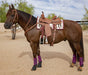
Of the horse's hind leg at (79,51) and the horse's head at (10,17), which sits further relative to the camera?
the horse's hind leg at (79,51)

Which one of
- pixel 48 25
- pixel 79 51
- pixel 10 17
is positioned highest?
pixel 10 17

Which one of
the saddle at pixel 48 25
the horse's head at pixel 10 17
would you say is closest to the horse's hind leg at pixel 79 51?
the saddle at pixel 48 25

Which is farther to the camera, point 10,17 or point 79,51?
point 79,51

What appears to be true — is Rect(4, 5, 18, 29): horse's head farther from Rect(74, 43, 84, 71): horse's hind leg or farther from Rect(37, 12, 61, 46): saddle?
Rect(74, 43, 84, 71): horse's hind leg

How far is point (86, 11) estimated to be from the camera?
10852 millimetres

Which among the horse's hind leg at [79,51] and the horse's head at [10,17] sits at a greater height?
the horse's head at [10,17]

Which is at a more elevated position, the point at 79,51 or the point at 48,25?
the point at 48,25

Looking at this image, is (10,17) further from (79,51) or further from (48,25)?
(79,51)

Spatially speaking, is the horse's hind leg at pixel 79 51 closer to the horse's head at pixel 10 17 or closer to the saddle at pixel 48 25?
the saddle at pixel 48 25

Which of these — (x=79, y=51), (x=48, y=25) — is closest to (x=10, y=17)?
(x=48, y=25)

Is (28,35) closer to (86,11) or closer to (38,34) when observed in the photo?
(38,34)

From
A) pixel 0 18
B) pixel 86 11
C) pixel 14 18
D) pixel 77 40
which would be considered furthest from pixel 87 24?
pixel 0 18

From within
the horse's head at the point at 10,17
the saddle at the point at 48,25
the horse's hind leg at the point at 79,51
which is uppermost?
the horse's head at the point at 10,17

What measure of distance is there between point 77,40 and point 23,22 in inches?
77.5
